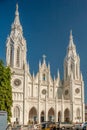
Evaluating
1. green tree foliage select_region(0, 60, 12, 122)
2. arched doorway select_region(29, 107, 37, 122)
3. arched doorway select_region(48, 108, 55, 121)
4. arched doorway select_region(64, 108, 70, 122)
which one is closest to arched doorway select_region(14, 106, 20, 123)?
arched doorway select_region(29, 107, 37, 122)

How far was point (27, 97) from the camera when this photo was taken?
75.4 meters

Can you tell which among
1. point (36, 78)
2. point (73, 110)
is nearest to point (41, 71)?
point (36, 78)

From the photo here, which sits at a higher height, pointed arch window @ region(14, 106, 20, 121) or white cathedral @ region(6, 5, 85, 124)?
white cathedral @ region(6, 5, 85, 124)

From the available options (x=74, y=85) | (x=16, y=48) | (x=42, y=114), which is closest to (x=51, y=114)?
(x=42, y=114)

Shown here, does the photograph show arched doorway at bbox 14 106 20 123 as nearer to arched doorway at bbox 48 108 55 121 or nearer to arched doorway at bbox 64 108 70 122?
arched doorway at bbox 48 108 55 121

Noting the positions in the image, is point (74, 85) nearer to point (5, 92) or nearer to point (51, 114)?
point (51, 114)

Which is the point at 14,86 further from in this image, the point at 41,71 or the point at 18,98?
the point at 41,71

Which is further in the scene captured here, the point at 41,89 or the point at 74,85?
the point at 74,85

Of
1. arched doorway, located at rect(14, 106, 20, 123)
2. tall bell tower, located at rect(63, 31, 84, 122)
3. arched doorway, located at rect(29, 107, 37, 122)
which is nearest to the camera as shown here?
arched doorway, located at rect(14, 106, 20, 123)

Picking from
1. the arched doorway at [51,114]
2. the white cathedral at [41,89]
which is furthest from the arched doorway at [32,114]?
the arched doorway at [51,114]

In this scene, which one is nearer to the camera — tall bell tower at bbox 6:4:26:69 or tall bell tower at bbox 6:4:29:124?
tall bell tower at bbox 6:4:29:124

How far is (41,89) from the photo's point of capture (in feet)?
270

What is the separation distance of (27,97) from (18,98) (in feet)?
8.76

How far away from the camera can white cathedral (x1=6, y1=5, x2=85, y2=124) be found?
7450 centimetres
